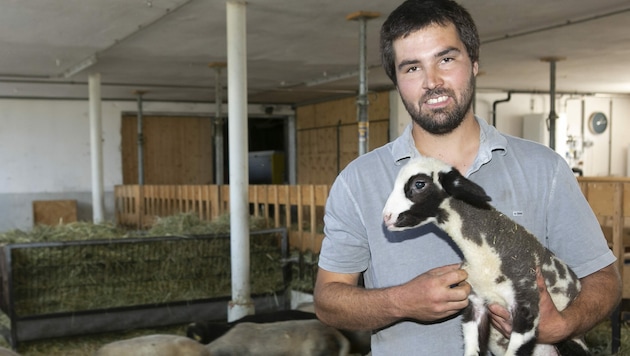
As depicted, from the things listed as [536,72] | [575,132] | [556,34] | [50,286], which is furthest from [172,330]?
[575,132]

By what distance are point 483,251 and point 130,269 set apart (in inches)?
232

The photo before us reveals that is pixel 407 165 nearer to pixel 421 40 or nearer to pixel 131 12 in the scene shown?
pixel 421 40

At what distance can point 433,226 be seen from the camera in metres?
1.79

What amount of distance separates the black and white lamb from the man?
0.04m

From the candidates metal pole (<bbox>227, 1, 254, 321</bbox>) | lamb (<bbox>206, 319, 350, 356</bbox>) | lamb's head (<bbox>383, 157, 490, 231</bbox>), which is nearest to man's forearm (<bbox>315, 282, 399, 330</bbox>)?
lamb's head (<bbox>383, 157, 490, 231</bbox>)

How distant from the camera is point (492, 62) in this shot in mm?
12164

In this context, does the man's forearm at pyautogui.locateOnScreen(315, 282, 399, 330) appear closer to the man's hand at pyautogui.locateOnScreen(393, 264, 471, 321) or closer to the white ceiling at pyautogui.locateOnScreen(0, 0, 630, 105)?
the man's hand at pyautogui.locateOnScreen(393, 264, 471, 321)

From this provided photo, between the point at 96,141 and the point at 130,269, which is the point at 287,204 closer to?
the point at 130,269

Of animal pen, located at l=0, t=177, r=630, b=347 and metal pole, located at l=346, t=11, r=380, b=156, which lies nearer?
animal pen, located at l=0, t=177, r=630, b=347

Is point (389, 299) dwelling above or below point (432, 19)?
below

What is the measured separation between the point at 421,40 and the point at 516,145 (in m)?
0.38

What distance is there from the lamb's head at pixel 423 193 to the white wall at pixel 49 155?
52.5ft

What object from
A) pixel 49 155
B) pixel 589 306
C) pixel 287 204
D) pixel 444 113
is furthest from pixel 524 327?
pixel 49 155

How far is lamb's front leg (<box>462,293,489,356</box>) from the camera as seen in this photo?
1671 millimetres
